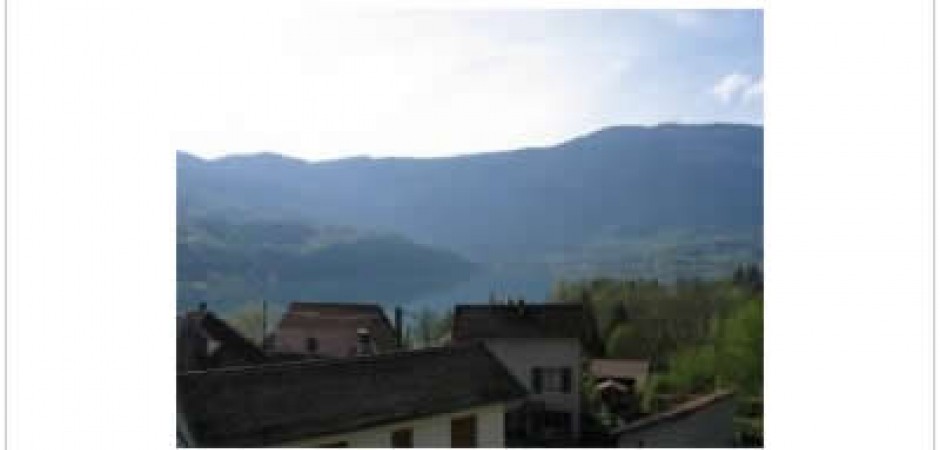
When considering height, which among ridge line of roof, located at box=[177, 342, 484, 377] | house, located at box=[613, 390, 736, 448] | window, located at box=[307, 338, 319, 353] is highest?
ridge line of roof, located at box=[177, 342, 484, 377]

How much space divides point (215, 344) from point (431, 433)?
388 centimetres

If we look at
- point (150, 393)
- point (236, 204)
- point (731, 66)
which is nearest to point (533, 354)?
point (731, 66)

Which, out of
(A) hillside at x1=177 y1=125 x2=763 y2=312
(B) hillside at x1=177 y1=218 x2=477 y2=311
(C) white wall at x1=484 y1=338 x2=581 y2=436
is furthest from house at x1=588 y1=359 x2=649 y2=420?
(B) hillside at x1=177 y1=218 x2=477 y2=311

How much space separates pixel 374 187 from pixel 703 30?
151 inches

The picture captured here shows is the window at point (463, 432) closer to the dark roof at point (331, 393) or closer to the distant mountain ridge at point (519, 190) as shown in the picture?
the dark roof at point (331, 393)

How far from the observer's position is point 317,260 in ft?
31.2

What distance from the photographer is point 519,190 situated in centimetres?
1020

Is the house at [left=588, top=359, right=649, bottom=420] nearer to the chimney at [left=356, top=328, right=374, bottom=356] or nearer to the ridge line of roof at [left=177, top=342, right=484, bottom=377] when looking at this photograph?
the ridge line of roof at [left=177, top=342, right=484, bottom=377]

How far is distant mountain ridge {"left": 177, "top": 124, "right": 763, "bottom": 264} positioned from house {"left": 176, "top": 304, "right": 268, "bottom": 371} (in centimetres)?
100

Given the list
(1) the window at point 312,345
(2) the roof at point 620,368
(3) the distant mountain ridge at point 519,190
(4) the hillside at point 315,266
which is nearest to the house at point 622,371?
(2) the roof at point 620,368

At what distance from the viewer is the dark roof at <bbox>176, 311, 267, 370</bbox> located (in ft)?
25.5

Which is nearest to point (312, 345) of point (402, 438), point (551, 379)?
point (551, 379)

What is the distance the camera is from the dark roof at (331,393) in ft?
16.2
